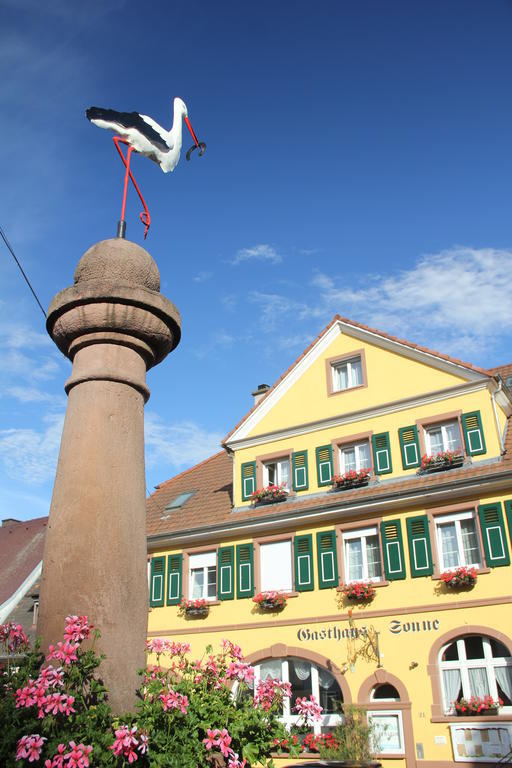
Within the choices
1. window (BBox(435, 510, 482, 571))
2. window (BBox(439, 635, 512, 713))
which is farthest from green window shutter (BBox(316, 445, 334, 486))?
window (BBox(439, 635, 512, 713))

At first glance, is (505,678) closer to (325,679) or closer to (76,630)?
(325,679)

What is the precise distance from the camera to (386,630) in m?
14.5

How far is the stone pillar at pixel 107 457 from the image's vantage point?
14.6ft

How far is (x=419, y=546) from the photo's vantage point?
579 inches

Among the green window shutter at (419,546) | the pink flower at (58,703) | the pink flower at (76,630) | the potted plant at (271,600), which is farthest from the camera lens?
the potted plant at (271,600)

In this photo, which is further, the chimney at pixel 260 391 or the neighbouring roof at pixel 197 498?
the chimney at pixel 260 391

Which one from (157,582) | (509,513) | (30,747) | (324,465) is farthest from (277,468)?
(30,747)

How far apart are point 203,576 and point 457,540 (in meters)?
6.72

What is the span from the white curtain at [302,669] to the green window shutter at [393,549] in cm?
276

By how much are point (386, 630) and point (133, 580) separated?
11.1 meters

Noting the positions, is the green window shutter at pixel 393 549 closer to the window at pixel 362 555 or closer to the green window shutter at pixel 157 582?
the window at pixel 362 555

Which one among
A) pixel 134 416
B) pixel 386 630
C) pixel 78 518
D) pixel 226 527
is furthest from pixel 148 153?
pixel 226 527

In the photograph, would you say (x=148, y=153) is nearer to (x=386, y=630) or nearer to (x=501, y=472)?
(x=501, y=472)

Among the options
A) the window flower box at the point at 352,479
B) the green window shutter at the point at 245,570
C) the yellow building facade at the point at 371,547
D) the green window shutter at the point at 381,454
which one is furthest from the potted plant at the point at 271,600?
the green window shutter at the point at 381,454
